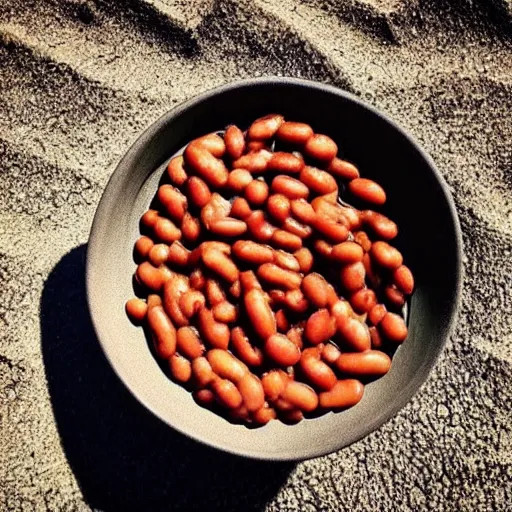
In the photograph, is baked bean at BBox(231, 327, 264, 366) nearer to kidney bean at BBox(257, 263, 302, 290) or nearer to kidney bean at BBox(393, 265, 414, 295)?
kidney bean at BBox(257, 263, 302, 290)

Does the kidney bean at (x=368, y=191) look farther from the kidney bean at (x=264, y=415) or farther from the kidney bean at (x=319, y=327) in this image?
the kidney bean at (x=264, y=415)

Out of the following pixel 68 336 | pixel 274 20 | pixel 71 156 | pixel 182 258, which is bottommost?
pixel 68 336

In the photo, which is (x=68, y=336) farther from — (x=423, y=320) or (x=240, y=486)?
(x=423, y=320)

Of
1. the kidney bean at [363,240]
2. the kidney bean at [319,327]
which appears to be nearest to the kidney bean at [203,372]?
the kidney bean at [319,327]

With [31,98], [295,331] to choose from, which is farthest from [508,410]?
[31,98]

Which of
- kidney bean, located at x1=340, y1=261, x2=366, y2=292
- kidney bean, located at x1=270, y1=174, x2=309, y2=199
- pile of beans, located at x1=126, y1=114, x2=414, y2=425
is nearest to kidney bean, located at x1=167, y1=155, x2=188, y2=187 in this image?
pile of beans, located at x1=126, y1=114, x2=414, y2=425

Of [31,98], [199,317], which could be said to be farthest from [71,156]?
[199,317]

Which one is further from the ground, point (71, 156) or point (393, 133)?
point (393, 133)

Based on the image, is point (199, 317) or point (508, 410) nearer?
point (199, 317)
